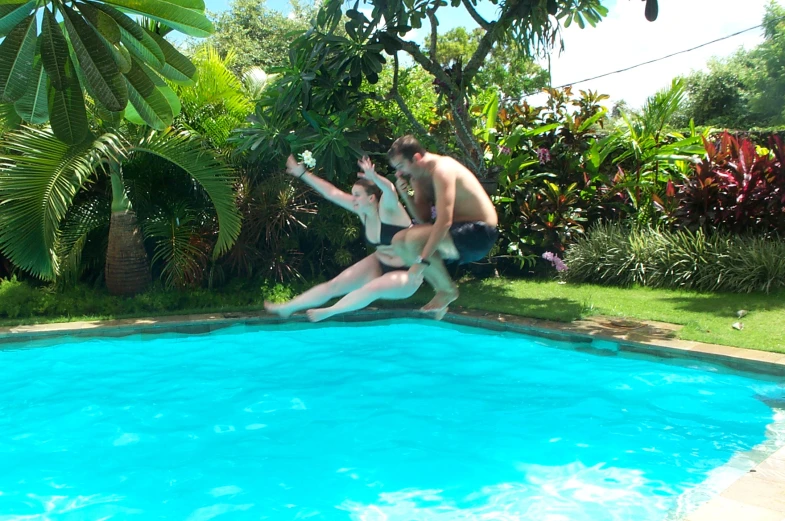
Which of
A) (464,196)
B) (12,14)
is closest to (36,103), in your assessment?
(12,14)

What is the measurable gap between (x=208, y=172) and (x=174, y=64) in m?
6.32

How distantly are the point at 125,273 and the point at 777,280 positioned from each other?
33.9ft

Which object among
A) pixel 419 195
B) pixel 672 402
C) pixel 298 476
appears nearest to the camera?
pixel 419 195

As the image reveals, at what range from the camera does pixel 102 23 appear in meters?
4.17

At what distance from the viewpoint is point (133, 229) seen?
11.6 m

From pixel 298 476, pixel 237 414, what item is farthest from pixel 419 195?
pixel 237 414

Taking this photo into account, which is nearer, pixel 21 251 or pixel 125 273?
pixel 21 251

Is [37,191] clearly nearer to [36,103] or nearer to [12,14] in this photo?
[36,103]

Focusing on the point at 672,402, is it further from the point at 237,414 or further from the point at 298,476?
the point at 237,414

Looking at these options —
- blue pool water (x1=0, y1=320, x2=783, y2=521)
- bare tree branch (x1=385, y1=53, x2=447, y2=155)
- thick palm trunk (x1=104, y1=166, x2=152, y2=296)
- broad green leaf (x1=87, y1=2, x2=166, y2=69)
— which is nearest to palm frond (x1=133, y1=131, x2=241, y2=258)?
thick palm trunk (x1=104, y1=166, x2=152, y2=296)

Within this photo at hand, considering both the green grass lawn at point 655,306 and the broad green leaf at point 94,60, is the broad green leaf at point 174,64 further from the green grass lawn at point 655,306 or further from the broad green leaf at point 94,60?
the green grass lawn at point 655,306

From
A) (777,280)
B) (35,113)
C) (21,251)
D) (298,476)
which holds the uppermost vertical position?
(35,113)

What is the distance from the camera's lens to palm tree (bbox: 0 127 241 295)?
10578 mm

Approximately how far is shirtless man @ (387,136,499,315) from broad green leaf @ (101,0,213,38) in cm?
170
